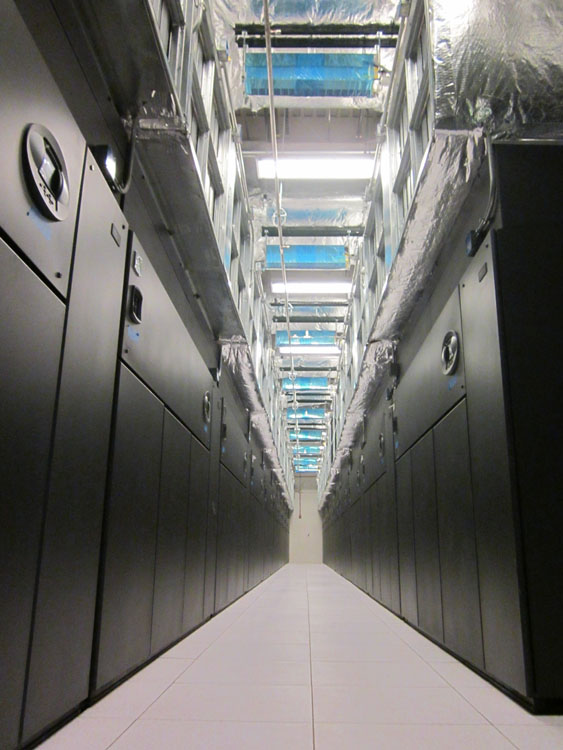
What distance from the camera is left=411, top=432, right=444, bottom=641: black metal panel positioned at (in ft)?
9.89

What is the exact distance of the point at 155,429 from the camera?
2.47 m

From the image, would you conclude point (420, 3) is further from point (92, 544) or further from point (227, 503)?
point (227, 503)

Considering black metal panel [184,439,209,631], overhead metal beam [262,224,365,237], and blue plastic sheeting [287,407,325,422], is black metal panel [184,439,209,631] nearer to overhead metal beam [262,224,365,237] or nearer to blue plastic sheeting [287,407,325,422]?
overhead metal beam [262,224,365,237]

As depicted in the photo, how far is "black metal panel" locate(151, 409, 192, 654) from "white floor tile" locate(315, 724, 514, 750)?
1.16m

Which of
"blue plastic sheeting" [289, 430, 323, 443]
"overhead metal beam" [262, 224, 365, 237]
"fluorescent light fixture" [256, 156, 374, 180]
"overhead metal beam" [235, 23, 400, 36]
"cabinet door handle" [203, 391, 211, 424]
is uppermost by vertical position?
"overhead metal beam" [235, 23, 400, 36]

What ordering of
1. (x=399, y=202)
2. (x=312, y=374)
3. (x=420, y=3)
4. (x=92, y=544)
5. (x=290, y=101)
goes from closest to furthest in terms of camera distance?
(x=92, y=544) < (x=420, y=3) < (x=399, y=202) < (x=290, y=101) < (x=312, y=374)

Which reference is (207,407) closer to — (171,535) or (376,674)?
(171,535)

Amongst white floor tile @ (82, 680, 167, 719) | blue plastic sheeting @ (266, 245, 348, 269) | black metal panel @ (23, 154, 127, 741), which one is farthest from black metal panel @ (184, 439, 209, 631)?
blue plastic sheeting @ (266, 245, 348, 269)

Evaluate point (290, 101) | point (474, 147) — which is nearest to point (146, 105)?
point (474, 147)

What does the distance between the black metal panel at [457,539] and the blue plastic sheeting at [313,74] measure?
8.34ft

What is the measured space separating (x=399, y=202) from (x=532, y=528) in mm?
2332

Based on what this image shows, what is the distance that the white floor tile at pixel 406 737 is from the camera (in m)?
1.43

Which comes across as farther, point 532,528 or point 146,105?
point 146,105

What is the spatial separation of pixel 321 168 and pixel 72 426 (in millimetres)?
3821
